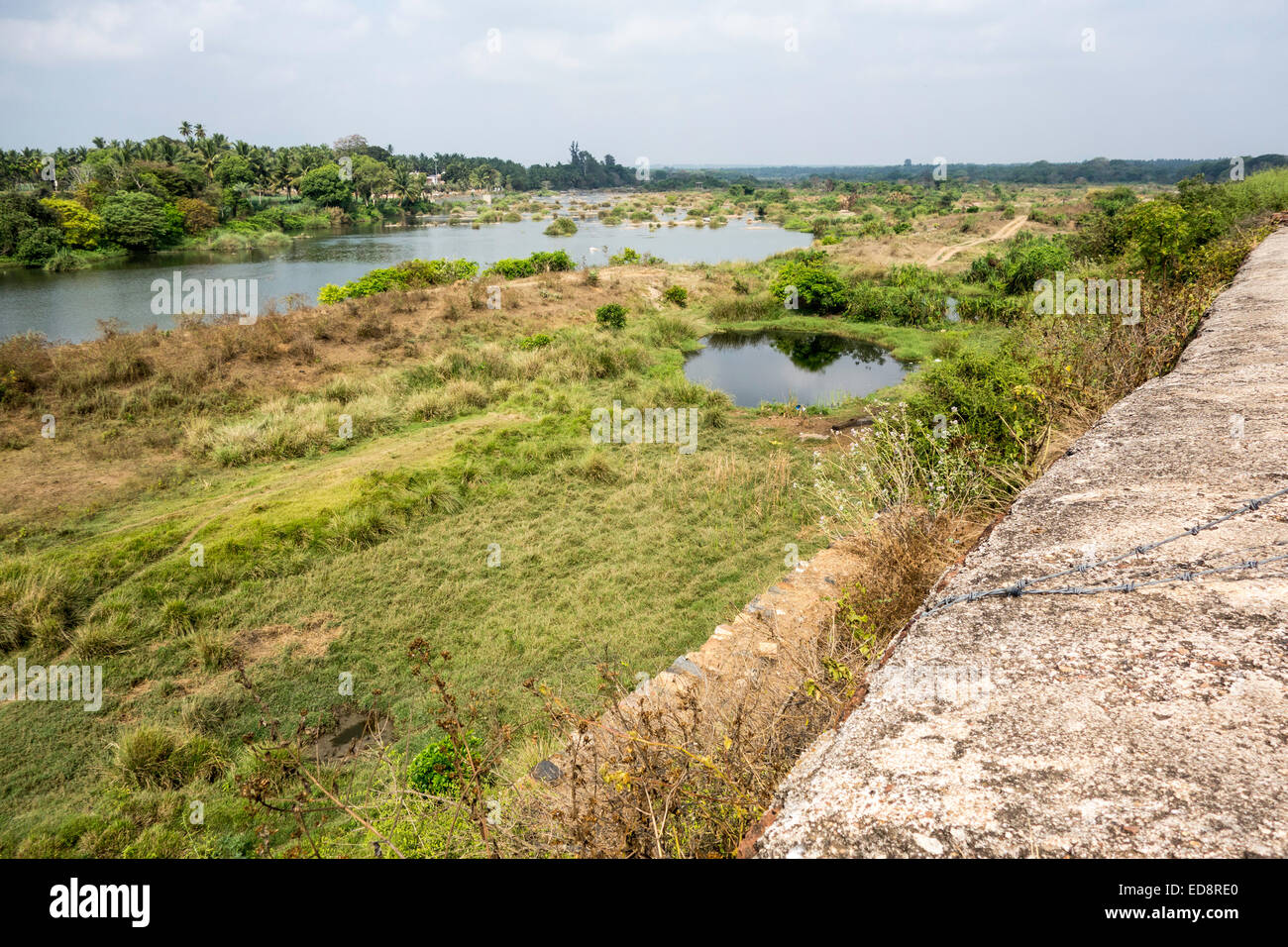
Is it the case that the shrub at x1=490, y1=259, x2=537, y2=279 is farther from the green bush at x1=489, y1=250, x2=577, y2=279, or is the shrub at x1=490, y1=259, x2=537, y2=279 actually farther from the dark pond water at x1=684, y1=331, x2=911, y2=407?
the dark pond water at x1=684, y1=331, x2=911, y2=407

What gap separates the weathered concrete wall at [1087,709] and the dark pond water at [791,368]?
12.0 m

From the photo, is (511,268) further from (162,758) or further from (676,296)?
(162,758)

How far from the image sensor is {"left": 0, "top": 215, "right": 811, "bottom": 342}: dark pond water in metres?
23.1

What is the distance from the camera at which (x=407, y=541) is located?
8.70m

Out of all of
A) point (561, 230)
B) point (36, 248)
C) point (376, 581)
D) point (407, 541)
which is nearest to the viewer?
point (376, 581)

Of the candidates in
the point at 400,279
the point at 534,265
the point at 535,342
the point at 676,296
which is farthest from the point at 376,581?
the point at 534,265

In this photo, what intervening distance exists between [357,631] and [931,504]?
240 inches

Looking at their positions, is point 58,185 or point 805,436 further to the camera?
point 58,185

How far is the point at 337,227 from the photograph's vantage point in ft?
183

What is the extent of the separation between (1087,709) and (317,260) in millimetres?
43278

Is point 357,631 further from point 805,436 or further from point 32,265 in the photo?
point 32,265
